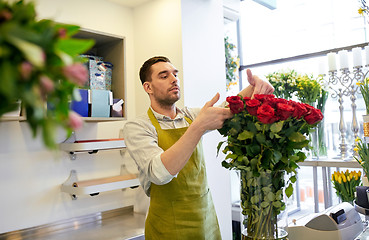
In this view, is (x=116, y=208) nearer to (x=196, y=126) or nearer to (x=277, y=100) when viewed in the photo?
(x=196, y=126)

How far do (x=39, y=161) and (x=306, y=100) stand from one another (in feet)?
8.69

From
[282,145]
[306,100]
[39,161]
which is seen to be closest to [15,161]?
[39,161]

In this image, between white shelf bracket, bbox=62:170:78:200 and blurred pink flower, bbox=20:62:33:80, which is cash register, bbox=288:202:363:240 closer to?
blurred pink flower, bbox=20:62:33:80

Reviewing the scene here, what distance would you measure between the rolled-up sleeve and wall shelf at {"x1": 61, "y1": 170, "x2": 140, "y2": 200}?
0.73 meters

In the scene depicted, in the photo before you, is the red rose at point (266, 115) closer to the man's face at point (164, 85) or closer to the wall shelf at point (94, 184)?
the man's face at point (164, 85)

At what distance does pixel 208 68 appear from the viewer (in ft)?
9.75

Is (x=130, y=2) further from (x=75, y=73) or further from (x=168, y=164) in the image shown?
(x=75, y=73)

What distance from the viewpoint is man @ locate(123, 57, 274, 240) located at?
4.86ft

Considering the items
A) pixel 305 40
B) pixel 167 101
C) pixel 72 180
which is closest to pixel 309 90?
pixel 305 40

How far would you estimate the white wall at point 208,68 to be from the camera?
109 inches

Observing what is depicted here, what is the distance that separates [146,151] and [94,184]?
3.47ft

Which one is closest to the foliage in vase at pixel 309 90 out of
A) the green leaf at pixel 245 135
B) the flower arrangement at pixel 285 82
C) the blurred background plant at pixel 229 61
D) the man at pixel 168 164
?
the flower arrangement at pixel 285 82

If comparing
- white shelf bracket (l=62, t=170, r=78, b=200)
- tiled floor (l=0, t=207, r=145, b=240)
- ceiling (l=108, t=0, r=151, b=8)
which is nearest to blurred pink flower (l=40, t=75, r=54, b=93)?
tiled floor (l=0, t=207, r=145, b=240)

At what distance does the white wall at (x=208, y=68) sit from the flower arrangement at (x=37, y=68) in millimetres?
2308
